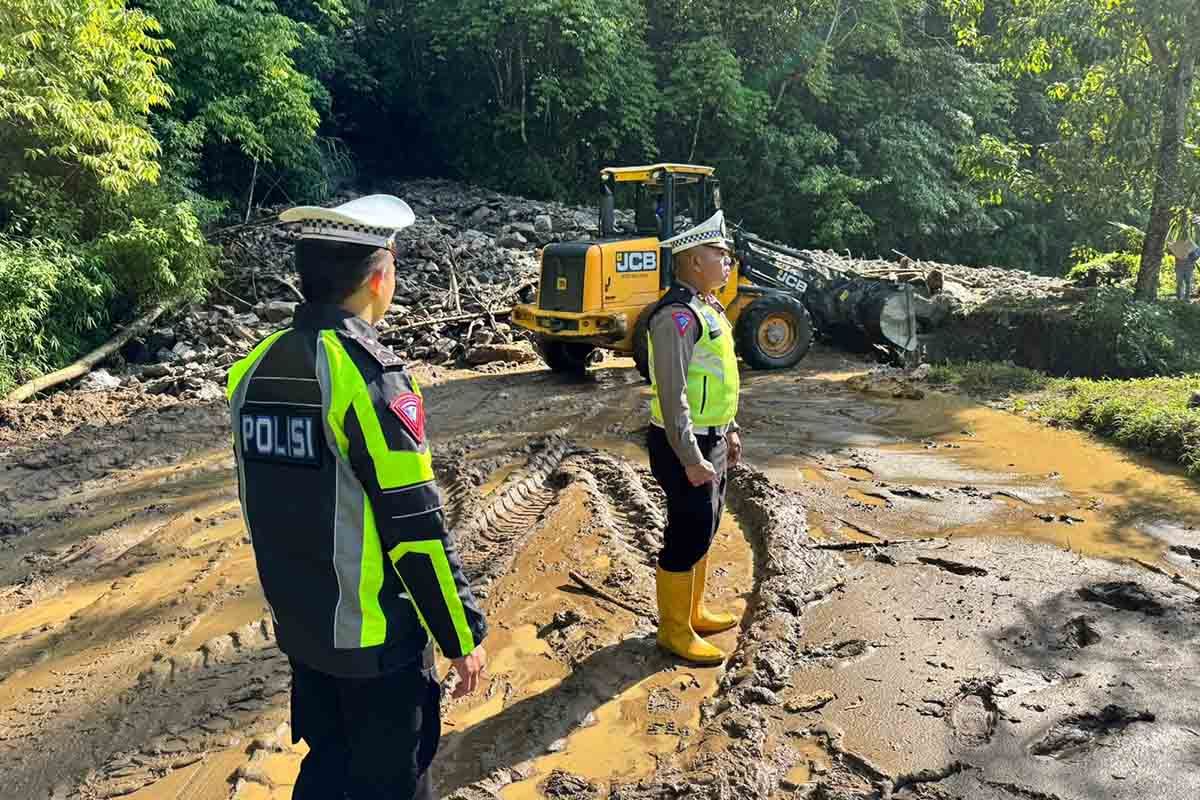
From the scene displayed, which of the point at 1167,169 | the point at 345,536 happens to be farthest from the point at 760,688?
the point at 1167,169

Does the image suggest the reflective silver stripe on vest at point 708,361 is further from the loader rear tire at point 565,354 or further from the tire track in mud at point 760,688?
the loader rear tire at point 565,354

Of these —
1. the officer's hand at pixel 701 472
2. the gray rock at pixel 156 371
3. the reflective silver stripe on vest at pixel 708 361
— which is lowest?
the gray rock at pixel 156 371

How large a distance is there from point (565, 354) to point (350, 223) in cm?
869

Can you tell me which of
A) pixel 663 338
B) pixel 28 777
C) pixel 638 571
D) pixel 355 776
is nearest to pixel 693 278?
pixel 663 338

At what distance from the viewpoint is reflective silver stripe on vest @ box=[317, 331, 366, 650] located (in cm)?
192

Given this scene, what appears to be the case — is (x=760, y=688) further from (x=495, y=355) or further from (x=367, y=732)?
(x=495, y=355)

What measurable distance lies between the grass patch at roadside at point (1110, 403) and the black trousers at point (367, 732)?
20.7ft

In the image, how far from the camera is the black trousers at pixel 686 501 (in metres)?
3.67

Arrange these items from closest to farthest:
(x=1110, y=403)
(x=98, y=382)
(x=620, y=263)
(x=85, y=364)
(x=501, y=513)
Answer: (x=501, y=513) → (x=1110, y=403) → (x=620, y=263) → (x=98, y=382) → (x=85, y=364)

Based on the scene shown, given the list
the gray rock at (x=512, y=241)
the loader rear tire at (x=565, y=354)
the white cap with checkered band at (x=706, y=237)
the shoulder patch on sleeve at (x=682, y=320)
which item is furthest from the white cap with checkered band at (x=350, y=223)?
the gray rock at (x=512, y=241)

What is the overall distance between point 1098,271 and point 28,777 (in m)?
Result: 15.3

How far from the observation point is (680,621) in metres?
3.86

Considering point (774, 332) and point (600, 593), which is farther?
point (774, 332)

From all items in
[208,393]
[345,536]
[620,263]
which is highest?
[620,263]
